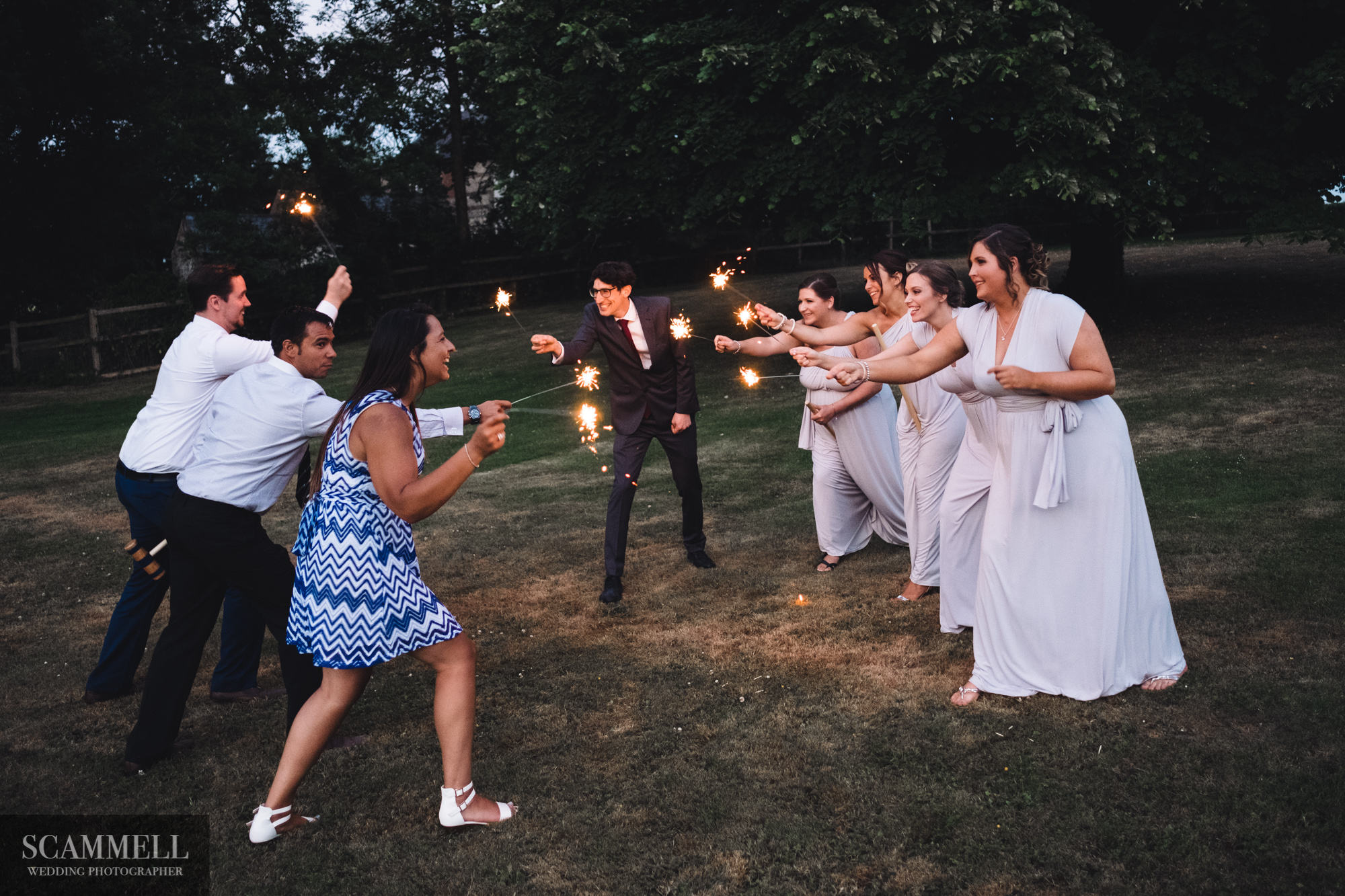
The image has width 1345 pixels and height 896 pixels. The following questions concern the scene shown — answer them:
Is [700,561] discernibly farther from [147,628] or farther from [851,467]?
[147,628]

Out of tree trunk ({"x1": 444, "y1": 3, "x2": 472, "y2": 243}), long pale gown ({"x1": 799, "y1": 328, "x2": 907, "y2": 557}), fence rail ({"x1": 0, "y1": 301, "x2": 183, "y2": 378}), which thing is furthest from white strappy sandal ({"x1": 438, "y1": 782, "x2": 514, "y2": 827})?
tree trunk ({"x1": 444, "y1": 3, "x2": 472, "y2": 243})

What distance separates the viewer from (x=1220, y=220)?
127 ft

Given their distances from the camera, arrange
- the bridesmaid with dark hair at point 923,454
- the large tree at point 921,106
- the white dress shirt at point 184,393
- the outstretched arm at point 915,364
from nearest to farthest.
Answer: the outstretched arm at point 915,364, the white dress shirt at point 184,393, the bridesmaid with dark hair at point 923,454, the large tree at point 921,106

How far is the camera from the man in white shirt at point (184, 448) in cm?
524

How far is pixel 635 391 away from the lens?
277 inches

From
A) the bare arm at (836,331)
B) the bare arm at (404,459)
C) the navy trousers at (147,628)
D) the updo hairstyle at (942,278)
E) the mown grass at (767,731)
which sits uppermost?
the updo hairstyle at (942,278)

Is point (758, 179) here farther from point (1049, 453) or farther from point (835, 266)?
point (835, 266)

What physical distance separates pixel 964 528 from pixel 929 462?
33.2 inches

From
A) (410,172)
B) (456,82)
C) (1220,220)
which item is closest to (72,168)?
(410,172)

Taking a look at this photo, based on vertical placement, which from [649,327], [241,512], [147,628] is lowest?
[147,628]

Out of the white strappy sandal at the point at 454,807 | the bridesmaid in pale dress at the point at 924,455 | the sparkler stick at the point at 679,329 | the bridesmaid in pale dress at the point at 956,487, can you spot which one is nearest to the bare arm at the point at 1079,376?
the bridesmaid in pale dress at the point at 956,487
